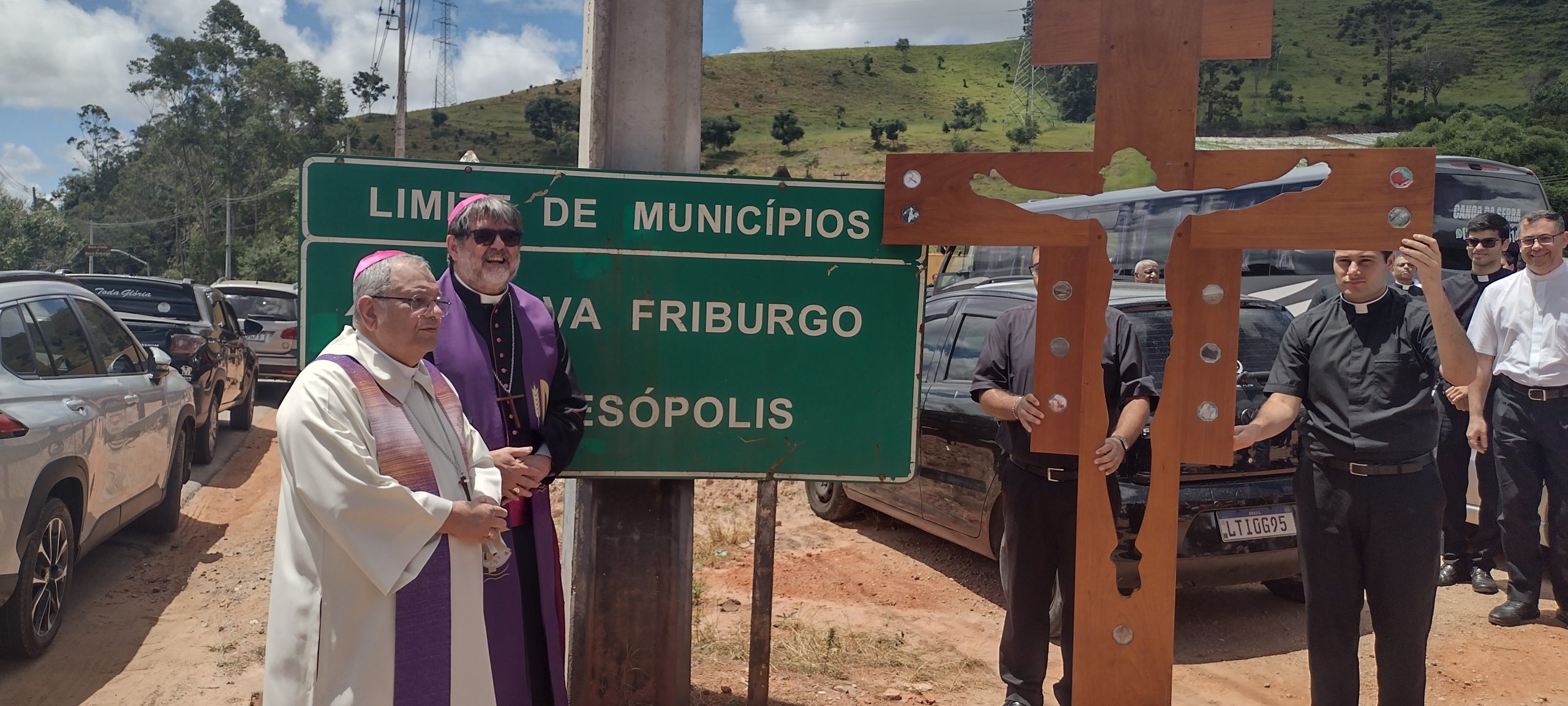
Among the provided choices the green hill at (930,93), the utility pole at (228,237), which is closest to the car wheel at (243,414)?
the utility pole at (228,237)

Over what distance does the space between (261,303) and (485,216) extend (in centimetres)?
1347

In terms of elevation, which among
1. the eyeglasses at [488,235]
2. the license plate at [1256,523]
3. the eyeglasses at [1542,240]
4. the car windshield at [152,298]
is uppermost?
the eyeglasses at [1542,240]

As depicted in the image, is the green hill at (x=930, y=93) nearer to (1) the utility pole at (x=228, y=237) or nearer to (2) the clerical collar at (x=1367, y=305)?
(1) the utility pole at (x=228, y=237)

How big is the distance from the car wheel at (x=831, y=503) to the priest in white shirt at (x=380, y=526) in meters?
5.00

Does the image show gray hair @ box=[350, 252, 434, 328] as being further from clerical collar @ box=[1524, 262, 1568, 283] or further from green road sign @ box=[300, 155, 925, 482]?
clerical collar @ box=[1524, 262, 1568, 283]

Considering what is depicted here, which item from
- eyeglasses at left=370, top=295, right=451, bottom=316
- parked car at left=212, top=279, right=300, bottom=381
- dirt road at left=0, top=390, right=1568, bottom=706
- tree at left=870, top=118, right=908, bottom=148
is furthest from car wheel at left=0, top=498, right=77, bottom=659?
tree at left=870, top=118, right=908, bottom=148

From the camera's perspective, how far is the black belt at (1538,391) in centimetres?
511

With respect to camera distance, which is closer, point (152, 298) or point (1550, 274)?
point (1550, 274)

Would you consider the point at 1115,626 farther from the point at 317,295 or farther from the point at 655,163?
the point at 317,295

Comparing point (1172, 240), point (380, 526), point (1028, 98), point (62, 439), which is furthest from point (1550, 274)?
point (1028, 98)

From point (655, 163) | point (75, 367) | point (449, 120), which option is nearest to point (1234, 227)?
point (655, 163)

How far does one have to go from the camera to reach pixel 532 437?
310 cm

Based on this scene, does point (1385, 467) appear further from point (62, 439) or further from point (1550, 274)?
point (62, 439)

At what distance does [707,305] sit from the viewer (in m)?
3.48
